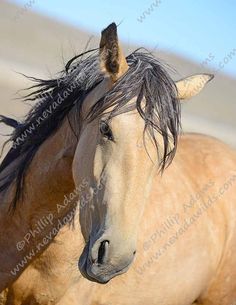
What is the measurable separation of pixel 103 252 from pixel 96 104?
80 centimetres

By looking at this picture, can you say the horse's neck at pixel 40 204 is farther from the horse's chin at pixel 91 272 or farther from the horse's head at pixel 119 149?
the horse's chin at pixel 91 272

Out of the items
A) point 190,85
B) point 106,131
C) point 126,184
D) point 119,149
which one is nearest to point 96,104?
point 106,131

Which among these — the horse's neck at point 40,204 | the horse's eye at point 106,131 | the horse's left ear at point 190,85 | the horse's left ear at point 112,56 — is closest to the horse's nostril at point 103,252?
the horse's eye at point 106,131

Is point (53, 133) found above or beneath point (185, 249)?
above

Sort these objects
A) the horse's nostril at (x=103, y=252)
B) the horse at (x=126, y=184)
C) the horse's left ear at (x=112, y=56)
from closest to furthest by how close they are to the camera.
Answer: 1. the horse's nostril at (x=103, y=252)
2. the horse at (x=126, y=184)
3. the horse's left ear at (x=112, y=56)

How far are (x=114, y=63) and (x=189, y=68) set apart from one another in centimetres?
5121

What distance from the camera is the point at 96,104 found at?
366 centimetres

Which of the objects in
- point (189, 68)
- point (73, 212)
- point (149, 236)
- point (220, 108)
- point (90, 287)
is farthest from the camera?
point (189, 68)

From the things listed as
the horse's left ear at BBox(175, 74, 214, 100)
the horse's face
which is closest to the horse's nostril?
the horse's face

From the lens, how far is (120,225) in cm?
331

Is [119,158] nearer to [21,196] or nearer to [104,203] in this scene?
[104,203]

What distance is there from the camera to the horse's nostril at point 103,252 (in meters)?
3.30

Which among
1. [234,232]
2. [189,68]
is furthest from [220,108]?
[234,232]

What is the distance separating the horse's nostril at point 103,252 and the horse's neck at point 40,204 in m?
0.73
